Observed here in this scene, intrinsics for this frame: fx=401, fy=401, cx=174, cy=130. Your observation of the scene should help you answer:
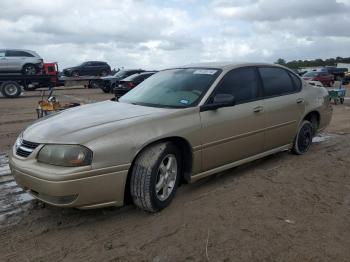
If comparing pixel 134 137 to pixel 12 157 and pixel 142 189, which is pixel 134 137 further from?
pixel 12 157

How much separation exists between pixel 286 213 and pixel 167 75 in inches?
92.7

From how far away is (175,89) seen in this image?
4.80 m

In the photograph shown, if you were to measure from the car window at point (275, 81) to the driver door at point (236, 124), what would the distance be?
0.19m

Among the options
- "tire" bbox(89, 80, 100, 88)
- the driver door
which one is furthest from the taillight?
the driver door

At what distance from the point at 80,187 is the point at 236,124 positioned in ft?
6.90

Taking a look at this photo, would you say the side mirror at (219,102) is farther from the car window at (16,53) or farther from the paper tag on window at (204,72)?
the car window at (16,53)

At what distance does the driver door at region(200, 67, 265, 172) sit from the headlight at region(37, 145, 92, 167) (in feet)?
4.60

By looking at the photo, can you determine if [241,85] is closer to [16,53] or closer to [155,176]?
[155,176]

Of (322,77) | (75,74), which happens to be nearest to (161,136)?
(75,74)

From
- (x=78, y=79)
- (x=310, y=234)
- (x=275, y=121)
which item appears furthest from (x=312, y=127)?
(x=78, y=79)

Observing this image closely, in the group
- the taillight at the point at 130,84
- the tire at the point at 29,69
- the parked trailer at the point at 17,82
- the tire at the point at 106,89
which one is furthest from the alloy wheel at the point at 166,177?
the tire at the point at 29,69

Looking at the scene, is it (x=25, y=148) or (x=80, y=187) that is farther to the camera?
(x=25, y=148)

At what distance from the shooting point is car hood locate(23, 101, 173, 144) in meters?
3.62

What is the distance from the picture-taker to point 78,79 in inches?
974
